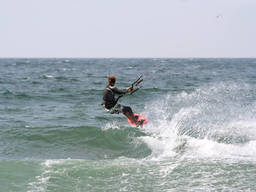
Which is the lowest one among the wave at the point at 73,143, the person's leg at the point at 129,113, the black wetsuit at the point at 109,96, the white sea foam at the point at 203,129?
the wave at the point at 73,143

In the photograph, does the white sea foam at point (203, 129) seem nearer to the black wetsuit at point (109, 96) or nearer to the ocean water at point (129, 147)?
the ocean water at point (129, 147)

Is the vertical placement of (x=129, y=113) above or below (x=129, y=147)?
above

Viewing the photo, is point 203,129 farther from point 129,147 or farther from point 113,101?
point 113,101

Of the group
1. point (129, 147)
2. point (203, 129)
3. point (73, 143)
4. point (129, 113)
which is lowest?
point (73, 143)

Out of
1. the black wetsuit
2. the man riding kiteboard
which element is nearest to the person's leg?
the man riding kiteboard

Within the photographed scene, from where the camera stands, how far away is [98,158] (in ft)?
38.3

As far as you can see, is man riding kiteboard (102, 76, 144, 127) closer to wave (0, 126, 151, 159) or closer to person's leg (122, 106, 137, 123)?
person's leg (122, 106, 137, 123)

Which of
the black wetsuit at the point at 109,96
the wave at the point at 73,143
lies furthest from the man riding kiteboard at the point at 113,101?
the wave at the point at 73,143

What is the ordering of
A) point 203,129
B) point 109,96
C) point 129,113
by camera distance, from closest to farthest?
1. point 109,96
2. point 129,113
3. point 203,129

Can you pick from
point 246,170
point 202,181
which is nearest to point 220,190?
point 202,181

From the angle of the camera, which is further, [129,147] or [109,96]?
[129,147]

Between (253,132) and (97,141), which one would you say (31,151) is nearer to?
(97,141)

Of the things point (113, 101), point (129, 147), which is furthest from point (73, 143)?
point (113, 101)

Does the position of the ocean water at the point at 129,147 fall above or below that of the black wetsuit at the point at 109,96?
below
